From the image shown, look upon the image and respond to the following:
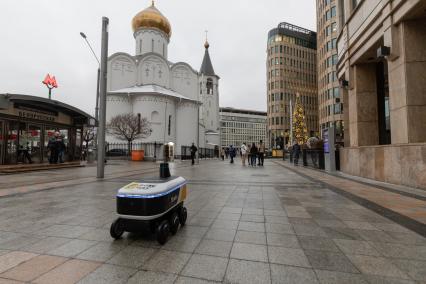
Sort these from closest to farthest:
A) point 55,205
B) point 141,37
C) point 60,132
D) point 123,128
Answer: point 55,205 → point 60,132 → point 123,128 → point 141,37

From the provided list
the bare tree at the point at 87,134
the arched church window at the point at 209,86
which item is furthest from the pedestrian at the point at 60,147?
the arched church window at the point at 209,86

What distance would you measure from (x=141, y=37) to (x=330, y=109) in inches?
1794

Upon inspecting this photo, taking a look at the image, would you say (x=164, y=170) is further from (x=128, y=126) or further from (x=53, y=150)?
(x=128, y=126)

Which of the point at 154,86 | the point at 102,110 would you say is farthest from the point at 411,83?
the point at 154,86

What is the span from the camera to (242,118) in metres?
142

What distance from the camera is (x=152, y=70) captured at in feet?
151

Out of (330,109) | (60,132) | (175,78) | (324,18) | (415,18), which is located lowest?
(60,132)

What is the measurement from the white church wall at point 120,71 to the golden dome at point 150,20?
6623 millimetres

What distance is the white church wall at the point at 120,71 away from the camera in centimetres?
4491

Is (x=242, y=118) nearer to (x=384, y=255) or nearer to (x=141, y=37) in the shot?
(x=141, y=37)

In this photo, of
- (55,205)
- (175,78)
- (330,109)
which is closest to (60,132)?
(55,205)

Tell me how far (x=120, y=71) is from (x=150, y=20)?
430 inches

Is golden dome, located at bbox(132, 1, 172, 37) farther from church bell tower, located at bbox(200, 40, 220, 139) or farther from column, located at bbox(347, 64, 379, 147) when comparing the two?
column, located at bbox(347, 64, 379, 147)

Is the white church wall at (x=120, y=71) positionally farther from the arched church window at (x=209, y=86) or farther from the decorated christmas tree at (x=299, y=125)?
the decorated christmas tree at (x=299, y=125)
